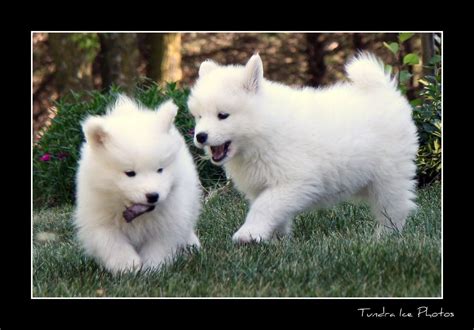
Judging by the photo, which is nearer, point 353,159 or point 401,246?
point 401,246

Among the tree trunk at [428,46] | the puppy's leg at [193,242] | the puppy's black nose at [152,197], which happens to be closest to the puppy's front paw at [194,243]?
the puppy's leg at [193,242]

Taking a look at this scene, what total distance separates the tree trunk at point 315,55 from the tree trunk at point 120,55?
13.3 ft

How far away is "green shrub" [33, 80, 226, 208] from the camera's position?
862 centimetres

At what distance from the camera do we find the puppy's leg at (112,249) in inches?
201

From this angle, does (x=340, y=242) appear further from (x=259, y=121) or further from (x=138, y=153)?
(x=138, y=153)

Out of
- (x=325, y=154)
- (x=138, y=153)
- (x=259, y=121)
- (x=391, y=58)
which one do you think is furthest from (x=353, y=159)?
(x=391, y=58)

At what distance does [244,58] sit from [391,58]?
2669 mm

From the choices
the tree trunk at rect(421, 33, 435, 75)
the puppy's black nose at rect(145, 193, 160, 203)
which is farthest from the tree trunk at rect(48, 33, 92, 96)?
the puppy's black nose at rect(145, 193, 160, 203)

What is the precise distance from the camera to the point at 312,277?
15.6 ft

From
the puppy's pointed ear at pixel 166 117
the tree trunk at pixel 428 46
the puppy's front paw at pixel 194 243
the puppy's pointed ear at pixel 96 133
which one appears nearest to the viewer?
the puppy's pointed ear at pixel 96 133

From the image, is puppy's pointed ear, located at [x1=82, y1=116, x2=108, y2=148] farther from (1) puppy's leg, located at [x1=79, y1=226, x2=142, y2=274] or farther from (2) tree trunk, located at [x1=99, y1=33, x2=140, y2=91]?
(2) tree trunk, located at [x1=99, y1=33, x2=140, y2=91]

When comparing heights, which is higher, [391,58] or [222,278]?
[391,58]

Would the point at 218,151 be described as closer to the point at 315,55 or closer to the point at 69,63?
the point at 69,63

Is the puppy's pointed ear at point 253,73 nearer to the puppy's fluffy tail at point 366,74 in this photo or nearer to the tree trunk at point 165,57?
the puppy's fluffy tail at point 366,74
